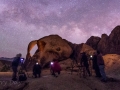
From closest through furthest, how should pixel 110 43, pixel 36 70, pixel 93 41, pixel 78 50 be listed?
pixel 36 70
pixel 110 43
pixel 78 50
pixel 93 41

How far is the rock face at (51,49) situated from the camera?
30.8m

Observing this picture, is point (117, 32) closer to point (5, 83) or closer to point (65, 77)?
point (65, 77)

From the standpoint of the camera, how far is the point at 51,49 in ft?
102

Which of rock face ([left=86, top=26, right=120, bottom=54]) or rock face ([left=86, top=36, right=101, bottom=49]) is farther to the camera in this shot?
rock face ([left=86, top=36, right=101, bottom=49])

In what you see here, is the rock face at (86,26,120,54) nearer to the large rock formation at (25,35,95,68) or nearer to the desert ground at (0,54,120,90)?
the large rock formation at (25,35,95,68)

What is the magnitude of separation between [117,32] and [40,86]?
71.5 ft

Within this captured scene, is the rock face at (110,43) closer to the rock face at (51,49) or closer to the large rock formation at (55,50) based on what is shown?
→ the large rock formation at (55,50)

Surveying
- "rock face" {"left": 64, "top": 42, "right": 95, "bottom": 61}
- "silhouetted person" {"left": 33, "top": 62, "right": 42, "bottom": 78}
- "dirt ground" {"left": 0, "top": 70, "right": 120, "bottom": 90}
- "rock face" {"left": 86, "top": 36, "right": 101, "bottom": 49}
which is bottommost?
"dirt ground" {"left": 0, "top": 70, "right": 120, "bottom": 90}

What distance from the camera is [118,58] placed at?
26000 mm

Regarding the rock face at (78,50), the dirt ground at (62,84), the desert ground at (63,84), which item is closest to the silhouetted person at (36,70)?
the desert ground at (63,84)

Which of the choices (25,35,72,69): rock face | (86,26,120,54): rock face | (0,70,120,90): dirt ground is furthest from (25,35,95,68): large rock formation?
(0,70,120,90): dirt ground

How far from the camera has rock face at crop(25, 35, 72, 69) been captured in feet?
101

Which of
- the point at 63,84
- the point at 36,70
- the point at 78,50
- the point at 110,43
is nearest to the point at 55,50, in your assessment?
the point at 78,50

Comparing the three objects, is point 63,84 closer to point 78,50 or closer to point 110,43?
point 78,50
